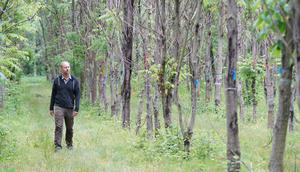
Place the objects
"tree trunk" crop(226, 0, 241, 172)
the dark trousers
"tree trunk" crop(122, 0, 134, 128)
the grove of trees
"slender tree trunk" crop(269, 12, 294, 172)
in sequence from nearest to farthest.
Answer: the grove of trees → "slender tree trunk" crop(269, 12, 294, 172) → "tree trunk" crop(226, 0, 241, 172) → the dark trousers → "tree trunk" crop(122, 0, 134, 128)

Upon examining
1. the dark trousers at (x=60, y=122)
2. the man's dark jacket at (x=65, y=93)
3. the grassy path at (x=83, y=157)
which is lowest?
the grassy path at (x=83, y=157)

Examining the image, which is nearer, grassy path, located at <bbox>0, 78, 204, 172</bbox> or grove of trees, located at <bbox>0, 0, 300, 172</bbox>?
grove of trees, located at <bbox>0, 0, 300, 172</bbox>

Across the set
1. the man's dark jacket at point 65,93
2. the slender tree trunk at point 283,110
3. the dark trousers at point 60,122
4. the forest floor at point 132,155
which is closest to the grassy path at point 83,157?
the forest floor at point 132,155

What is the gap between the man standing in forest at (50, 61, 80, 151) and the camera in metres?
9.72

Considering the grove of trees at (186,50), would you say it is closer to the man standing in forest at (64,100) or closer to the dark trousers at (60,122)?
the man standing in forest at (64,100)

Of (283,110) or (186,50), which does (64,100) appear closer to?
(186,50)

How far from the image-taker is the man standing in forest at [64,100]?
383 inches

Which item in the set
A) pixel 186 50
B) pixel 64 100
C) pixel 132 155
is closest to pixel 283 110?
pixel 132 155

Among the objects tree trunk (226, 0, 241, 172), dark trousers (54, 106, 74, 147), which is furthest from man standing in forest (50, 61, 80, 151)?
tree trunk (226, 0, 241, 172)

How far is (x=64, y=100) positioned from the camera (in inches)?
383

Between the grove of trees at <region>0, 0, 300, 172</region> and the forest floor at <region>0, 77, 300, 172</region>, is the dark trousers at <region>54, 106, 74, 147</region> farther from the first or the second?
the grove of trees at <region>0, 0, 300, 172</region>

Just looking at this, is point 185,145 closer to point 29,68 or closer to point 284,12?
point 284,12

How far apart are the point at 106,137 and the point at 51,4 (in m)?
18.2

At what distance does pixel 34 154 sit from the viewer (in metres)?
9.04
